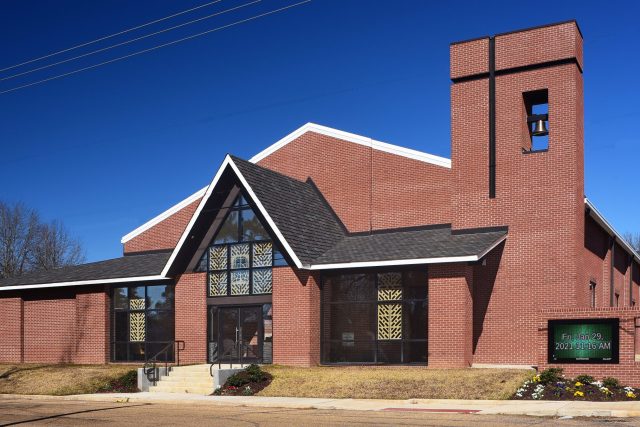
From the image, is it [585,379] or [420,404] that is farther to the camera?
[585,379]

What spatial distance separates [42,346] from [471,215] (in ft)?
68.0

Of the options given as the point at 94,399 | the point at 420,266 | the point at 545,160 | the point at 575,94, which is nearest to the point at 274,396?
the point at 94,399

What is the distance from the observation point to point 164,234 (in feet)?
131

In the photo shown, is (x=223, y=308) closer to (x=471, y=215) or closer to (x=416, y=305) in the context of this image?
(x=416, y=305)

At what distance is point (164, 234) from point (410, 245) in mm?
14466

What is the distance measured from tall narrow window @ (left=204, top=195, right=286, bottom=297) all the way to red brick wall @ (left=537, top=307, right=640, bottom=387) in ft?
35.1

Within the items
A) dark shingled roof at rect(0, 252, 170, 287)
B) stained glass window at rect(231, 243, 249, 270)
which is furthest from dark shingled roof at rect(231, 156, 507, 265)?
dark shingled roof at rect(0, 252, 170, 287)

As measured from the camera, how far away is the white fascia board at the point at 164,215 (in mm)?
39000

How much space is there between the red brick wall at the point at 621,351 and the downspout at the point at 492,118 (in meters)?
6.62

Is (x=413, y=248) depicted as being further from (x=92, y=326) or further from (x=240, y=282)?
(x=92, y=326)

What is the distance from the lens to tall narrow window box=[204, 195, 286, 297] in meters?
31.7

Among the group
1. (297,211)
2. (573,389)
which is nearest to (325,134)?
(297,211)

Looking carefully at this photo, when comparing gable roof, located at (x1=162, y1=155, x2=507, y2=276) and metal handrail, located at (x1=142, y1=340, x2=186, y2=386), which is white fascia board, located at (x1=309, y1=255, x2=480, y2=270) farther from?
metal handrail, located at (x1=142, y1=340, x2=186, y2=386)

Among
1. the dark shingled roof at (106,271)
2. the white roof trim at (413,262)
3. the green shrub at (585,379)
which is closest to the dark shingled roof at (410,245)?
the white roof trim at (413,262)
